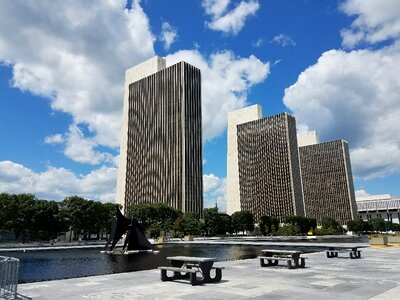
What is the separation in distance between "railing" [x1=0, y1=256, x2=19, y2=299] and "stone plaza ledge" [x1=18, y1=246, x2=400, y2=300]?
1.37 ft

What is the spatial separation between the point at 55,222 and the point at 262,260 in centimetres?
7476

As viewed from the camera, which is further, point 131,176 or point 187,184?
point 131,176

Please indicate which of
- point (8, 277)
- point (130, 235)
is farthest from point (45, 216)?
point (8, 277)

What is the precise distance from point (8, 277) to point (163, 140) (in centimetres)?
15764

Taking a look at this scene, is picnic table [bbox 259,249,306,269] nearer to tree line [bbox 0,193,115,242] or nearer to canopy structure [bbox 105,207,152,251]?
canopy structure [bbox 105,207,152,251]

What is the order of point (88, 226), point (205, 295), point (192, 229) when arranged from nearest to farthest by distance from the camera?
1. point (205, 295)
2. point (88, 226)
3. point (192, 229)

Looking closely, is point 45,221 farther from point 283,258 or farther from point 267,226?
point 267,226

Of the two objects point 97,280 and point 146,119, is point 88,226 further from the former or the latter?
point 146,119

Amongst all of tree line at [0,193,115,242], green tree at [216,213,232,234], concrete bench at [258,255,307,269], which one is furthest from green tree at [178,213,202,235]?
concrete bench at [258,255,307,269]

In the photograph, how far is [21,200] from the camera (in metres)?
79.0

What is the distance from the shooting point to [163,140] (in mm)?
168250

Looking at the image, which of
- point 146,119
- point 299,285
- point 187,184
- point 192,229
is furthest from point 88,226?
point 146,119

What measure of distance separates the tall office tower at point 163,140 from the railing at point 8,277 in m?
145

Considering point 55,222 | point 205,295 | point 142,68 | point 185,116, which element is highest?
point 142,68
